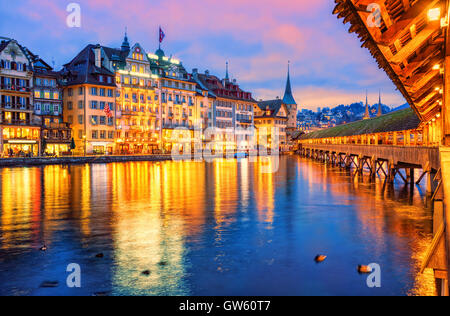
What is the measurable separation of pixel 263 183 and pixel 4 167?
43.5m

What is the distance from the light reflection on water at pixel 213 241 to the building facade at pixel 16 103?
48.0m

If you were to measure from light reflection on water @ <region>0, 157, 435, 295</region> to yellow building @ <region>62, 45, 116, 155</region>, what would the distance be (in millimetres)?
56382

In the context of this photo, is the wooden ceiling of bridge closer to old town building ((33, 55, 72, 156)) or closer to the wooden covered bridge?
the wooden covered bridge

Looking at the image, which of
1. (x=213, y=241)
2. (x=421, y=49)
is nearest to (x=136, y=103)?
(x=213, y=241)

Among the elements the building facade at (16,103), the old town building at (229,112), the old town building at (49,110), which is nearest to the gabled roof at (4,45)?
the building facade at (16,103)

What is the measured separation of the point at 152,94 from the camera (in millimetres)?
103812

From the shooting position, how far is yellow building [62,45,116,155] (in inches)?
3504

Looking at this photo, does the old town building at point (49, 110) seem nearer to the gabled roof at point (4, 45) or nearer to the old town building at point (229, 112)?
the gabled roof at point (4, 45)

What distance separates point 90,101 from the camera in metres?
89.6

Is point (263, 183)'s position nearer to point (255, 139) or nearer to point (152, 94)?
point (152, 94)

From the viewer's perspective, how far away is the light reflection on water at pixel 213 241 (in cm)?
1331

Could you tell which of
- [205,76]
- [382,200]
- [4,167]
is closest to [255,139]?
[205,76]
